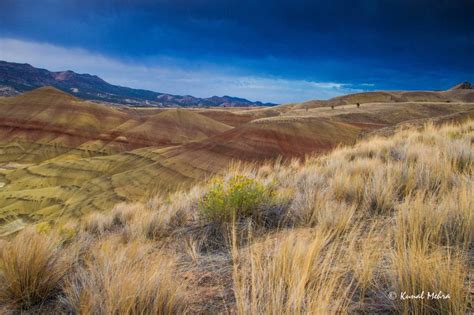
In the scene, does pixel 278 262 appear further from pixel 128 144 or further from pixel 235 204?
pixel 128 144

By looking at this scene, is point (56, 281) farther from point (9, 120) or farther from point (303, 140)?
point (9, 120)

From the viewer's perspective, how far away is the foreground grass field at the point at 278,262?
2.16 m

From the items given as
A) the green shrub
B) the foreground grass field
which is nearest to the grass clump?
the foreground grass field

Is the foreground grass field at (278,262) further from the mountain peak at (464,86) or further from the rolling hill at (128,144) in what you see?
the mountain peak at (464,86)

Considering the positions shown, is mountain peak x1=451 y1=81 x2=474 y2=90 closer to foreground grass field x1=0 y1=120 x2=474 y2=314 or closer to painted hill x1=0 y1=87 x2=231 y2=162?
painted hill x1=0 y1=87 x2=231 y2=162

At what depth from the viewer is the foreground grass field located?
216 centimetres

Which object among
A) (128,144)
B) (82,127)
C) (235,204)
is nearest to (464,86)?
(128,144)

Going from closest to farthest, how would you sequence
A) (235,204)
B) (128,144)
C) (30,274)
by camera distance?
1. (30,274)
2. (235,204)
3. (128,144)

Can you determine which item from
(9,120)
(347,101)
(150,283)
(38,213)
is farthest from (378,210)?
(347,101)

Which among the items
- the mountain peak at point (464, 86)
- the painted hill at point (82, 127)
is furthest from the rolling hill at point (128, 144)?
the mountain peak at point (464, 86)

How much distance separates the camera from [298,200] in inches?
201

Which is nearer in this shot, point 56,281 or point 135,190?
point 56,281

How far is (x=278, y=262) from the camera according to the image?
100 inches

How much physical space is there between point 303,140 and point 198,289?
3438cm
